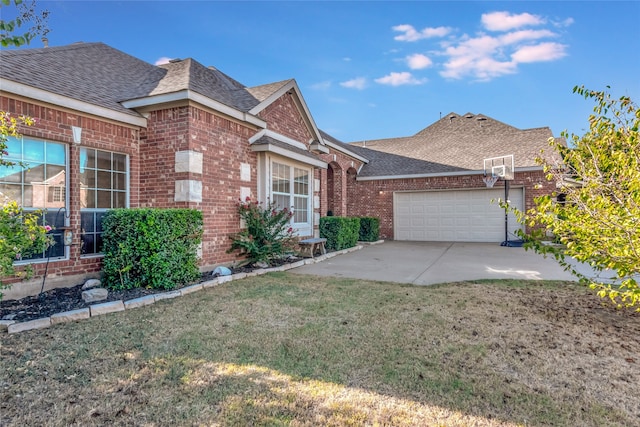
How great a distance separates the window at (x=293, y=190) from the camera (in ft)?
29.2

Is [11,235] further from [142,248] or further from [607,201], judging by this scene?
[607,201]

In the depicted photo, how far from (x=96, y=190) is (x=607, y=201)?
7522mm

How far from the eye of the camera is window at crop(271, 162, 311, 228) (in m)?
8.89

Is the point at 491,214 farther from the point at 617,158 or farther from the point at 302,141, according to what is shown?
the point at 617,158

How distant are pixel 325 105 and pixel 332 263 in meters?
12.1

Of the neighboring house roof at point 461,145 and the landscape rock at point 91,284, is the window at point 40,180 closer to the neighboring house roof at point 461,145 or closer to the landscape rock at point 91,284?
the landscape rock at point 91,284

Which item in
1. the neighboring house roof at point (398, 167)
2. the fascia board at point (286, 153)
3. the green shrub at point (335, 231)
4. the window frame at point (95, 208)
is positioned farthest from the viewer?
the neighboring house roof at point (398, 167)

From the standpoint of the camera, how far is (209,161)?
271 inches

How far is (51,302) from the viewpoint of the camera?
4641mm

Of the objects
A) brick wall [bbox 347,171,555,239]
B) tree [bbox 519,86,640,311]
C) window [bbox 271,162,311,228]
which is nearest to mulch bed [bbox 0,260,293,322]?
window [bbox 271,162,311,228]

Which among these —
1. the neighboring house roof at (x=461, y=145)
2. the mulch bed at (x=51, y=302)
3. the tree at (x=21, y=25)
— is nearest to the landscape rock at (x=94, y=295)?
the mulch bed at (x=51, y=302)

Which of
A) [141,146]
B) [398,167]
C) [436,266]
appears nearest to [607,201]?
[436,266]

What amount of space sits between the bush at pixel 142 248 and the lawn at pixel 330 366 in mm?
853

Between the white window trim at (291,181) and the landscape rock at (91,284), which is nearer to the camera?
the landscape rock at (91,284)
